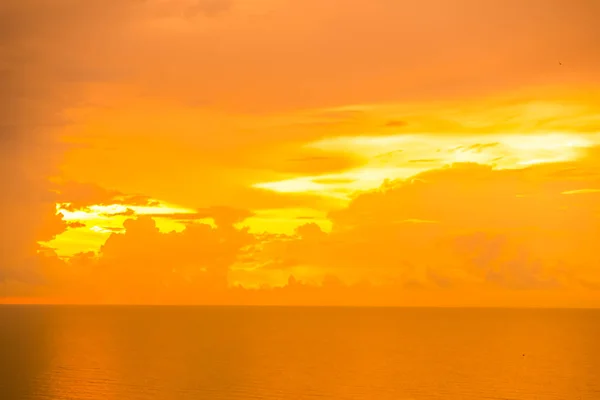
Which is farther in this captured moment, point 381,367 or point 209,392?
point 381,367

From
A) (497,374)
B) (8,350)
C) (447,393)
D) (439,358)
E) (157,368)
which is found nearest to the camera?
(447,393)

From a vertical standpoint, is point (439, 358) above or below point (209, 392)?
above

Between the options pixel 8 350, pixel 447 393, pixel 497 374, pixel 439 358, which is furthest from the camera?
pixel 8 350

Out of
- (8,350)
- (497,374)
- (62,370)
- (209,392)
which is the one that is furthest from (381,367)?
(8,350)

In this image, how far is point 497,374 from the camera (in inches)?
4833

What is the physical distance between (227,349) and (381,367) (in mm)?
53145

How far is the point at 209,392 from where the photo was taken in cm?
10294

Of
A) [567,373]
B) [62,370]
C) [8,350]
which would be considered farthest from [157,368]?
[567,373]

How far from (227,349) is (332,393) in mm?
76101

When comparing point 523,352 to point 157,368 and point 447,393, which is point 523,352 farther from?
point 157,368

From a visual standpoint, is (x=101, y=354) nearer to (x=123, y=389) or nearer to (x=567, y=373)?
(x=123, y=389)

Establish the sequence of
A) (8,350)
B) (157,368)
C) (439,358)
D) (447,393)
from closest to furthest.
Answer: (447,393) < (157,368) < (439,358) < (8,350)

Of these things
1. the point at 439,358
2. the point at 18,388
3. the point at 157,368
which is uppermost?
the point at 439,358

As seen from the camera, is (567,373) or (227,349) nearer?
(567,373)
